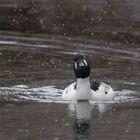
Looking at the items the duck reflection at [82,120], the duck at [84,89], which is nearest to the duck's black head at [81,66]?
the duck at [84,89]

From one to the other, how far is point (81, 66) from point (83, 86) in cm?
44

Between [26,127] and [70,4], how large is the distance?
1657 cm

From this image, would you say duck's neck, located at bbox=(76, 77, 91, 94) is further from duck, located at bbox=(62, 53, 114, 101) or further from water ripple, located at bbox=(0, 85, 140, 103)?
water ripple, located at bbox=(0, 85, 140, 103)

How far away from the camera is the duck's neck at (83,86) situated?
692 inches

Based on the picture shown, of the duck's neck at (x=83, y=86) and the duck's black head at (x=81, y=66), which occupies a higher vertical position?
the duck's black head at (x=81, y=66)

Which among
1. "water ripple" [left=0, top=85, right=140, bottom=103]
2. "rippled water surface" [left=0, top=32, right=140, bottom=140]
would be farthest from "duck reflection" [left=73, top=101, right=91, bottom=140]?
"water ripple" [left=0, top=85, right=140, bottom=103]

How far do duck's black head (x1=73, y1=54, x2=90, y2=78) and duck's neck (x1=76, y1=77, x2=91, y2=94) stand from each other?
0.26 feet

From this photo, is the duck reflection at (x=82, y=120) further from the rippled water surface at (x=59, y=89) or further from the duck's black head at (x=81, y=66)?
the duck's black head at (x=81, y=66)

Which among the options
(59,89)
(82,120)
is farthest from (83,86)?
(82,120)

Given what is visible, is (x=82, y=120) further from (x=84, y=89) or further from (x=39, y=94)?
(x=39, y=94)

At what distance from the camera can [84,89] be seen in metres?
17.6

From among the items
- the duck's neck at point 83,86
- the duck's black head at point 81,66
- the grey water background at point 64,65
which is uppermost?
the duck's black head at point 81,66

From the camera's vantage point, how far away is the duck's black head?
17433 mm

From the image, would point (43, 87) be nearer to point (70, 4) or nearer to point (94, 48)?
point (94, 48)
